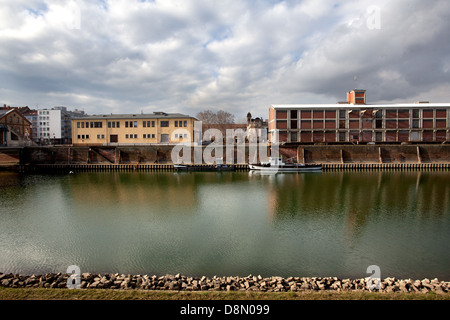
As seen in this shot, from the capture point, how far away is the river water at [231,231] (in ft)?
33.1

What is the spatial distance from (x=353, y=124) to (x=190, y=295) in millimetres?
49646

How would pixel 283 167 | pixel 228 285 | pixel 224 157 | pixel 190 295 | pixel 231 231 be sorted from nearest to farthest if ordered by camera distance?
pixel 190 295 < pixel 228 285 < pixel 231 231 < pixel 283 167 < pixel 224 157

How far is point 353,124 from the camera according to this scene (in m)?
49.2

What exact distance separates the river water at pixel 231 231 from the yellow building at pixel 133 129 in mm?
24218

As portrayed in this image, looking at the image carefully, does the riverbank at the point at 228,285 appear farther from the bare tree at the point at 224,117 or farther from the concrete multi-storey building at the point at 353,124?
→ the bare tree at the point at 224,117

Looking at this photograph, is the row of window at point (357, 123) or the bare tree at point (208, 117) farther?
the bare tree at point (208, 117)

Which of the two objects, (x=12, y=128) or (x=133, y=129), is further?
(x=12, y=128)

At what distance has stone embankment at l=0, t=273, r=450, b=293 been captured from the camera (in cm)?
745

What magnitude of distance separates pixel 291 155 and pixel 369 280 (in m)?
38.6

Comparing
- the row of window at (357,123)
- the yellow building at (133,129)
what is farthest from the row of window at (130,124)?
the row of window at (357,123)

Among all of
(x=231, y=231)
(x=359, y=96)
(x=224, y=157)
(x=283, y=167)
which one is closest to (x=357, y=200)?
(x=231, y=231)

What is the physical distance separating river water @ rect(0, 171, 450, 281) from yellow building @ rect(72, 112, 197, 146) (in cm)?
2422
